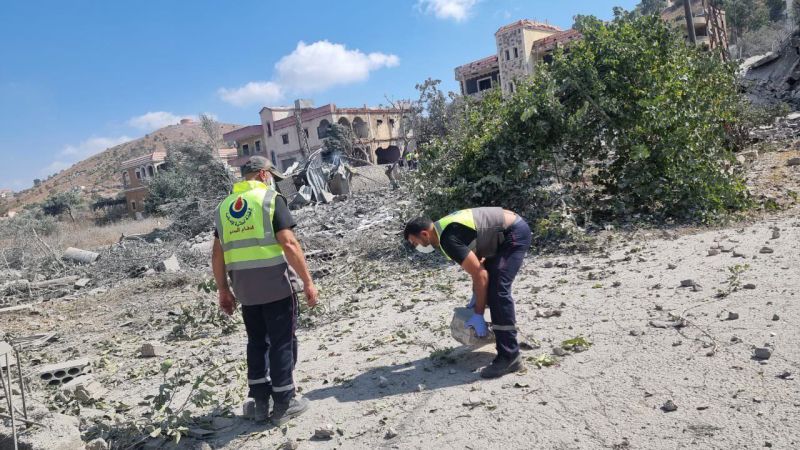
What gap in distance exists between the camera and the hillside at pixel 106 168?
67750 millimetres

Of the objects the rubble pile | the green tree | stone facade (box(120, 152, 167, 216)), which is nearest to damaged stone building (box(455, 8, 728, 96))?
the rubble pile

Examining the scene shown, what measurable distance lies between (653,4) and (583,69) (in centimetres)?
6159

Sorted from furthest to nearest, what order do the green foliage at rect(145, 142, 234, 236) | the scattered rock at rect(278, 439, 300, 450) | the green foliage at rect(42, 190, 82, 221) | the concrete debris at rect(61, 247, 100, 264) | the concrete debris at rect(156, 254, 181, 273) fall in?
the green foliage at rect(42, 190, 82, 221) < the green foliage at rect(145, 142, 234, 236) < the concrete debris at rect(61, 247, 100, 264) < the concrete debris at rect(156, 254, 181, 273) < the scattered rock at rect(278, 439, 300, 450)

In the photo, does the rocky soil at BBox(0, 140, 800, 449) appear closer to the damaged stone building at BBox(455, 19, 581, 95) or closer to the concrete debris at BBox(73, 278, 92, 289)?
the concrete debris at BBox(73, 278, 92, 289)

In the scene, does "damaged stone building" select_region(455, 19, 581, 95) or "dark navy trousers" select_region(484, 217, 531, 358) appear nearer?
"dark navy trousers" select_region(484, 217, 531, 358)

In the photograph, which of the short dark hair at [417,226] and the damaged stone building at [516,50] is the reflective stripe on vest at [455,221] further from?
the damaged stone building at [516,50]

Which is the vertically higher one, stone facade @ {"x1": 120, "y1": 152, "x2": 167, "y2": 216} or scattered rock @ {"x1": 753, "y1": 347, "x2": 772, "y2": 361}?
stone facade @ {"x1": 120, "y1": 152, "x2": 167, "y2": 216}

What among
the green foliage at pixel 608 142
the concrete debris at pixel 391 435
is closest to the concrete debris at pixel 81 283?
the green foliage at pixel 608 142

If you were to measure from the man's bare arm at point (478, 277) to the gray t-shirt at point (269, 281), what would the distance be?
3.75 ft

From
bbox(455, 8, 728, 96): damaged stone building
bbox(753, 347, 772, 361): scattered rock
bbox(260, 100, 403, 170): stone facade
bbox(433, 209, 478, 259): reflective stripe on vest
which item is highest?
bbox(455, 8, 728, 96): damaged stone building

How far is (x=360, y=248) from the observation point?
10773 millimetres

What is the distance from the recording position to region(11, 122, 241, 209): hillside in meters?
67.8

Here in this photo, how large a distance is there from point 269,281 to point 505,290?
155 cm

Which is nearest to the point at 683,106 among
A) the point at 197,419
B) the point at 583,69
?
the point at 583,69
